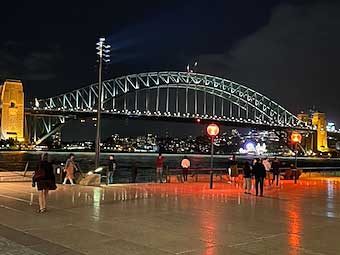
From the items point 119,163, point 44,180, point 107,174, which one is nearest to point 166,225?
point 44,180

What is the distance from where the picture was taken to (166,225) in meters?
10.3

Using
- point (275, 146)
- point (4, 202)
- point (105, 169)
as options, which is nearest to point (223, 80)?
point (275, 146)

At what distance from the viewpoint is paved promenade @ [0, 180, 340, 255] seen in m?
8.10

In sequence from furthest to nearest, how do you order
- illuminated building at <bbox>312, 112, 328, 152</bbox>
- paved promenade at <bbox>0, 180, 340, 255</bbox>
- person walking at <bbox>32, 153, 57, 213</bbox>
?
1. illuminated building at <bbox>312, 112, 328, 152</bbox>
2. person walking at <bbox>32, 153, 57, 213</bbox>
3. paved promenade at <bbox>0, 180, 340, 255</bbox>

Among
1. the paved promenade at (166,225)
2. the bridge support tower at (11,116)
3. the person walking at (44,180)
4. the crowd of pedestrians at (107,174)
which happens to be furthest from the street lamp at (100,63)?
the bridge support tower at (11,116)

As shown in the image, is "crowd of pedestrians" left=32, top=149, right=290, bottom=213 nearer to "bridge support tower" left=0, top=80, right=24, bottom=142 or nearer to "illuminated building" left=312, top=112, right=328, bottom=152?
"bridge support tower" left=0, top=80, right=24, bottom=142

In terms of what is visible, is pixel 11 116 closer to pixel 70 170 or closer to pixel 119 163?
pixel 119 163

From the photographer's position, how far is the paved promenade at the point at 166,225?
8.10 meters

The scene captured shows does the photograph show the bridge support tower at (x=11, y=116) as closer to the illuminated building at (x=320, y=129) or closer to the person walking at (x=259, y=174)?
the illuminated building at (x=320, y=129)

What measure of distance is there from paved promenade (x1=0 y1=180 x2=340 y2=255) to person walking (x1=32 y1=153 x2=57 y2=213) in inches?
11.6

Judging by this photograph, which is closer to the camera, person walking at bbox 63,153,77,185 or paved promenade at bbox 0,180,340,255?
paved promenade at bbox 0,180,340,255

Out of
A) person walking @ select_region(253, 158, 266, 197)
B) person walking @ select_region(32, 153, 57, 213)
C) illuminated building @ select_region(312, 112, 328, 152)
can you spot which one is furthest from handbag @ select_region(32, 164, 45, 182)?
illuminated building @ select_region(312, 112, 328, 152)

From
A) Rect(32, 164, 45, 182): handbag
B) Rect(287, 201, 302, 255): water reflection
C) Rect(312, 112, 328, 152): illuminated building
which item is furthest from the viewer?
Rect(312, 112, 328, 152): illuminated building

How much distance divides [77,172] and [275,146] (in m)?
139
